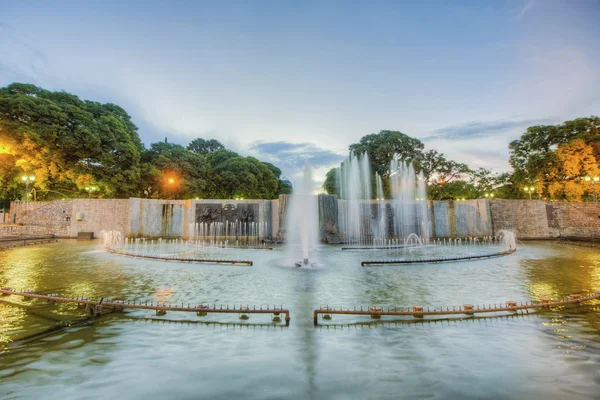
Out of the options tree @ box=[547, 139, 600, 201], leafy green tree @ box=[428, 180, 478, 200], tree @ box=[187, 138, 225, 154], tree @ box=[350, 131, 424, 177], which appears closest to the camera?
tree @ box=[547, 139, 600, 201]

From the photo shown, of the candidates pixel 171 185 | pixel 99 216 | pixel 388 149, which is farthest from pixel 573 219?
pixel 99 216

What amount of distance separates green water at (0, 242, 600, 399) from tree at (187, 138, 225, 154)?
60.3 metres

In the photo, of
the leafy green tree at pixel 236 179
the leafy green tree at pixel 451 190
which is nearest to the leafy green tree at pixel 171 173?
the leafy green tree at pixel 236 179

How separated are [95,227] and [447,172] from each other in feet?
136

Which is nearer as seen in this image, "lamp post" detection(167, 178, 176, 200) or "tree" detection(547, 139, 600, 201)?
"tree" detection(547, 139, 600, 201)

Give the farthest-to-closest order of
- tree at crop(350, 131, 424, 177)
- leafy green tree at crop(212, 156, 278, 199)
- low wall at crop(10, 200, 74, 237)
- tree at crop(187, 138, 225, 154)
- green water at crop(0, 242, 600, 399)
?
1. tree at crop(187, 138, 225, 154)
2. leafy green tree at crop(212, 156, 278, 199)
3. tree at crop(350, 131, 424, 177)
4. low wall at crop(10, 200, 74, 237)
5. green water at crop(0, 242, 600, 399)

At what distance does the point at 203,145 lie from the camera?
66875 mm

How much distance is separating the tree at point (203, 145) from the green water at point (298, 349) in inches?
2375

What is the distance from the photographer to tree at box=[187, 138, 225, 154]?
6638cm

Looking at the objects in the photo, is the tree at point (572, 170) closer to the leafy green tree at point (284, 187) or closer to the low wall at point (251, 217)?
the low wall at point (251, 217)

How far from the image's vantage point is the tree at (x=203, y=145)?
6638cm

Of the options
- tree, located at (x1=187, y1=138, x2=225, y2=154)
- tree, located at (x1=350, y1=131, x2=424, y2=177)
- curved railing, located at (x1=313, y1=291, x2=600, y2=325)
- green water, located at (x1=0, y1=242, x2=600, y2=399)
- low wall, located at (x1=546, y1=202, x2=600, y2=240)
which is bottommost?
green water, located at (x1=0, y1=242, x2=600, y2=399)

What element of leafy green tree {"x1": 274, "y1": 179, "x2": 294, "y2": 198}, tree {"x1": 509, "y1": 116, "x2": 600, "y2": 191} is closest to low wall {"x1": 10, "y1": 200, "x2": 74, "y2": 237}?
leafy green tree {"x1": 274, "y1": 179, "x2": 294, "y2": 198}

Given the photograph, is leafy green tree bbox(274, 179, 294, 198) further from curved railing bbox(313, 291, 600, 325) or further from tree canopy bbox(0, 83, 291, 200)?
curved railing bbox(313, 291, 600, 325)
